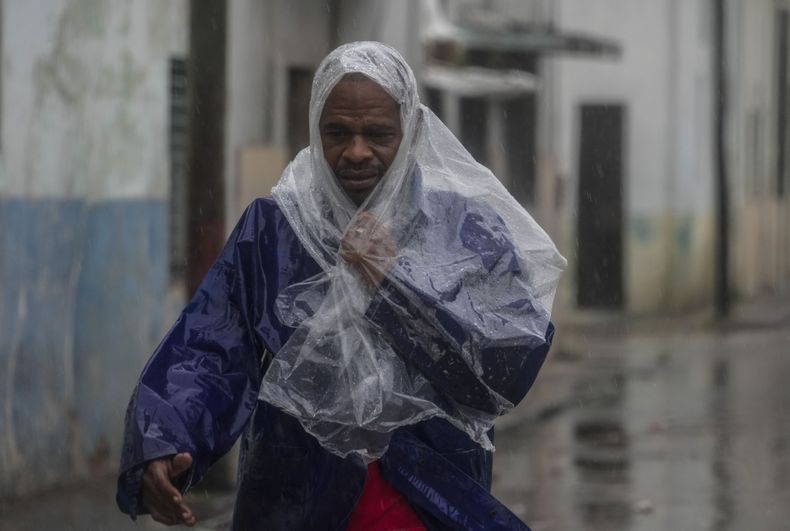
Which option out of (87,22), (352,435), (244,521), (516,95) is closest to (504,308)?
(352,435)

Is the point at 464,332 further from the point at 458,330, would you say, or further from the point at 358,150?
the point at 358,150

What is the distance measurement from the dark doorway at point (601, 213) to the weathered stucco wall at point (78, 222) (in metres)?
14.2

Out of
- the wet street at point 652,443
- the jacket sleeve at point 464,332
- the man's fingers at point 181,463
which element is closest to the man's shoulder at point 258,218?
the jacket sleeve at point 464,332

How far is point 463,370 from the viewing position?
3.37m

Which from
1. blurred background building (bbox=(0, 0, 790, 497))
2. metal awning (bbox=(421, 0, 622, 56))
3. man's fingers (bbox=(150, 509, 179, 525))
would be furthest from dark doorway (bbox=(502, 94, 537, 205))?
man's fingers (bbox=(150, 509, 179, 525))

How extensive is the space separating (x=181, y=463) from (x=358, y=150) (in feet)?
2.30

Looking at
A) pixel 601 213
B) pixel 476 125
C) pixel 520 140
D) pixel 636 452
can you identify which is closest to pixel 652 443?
pixel 636 452

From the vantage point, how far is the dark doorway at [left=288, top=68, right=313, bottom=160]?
13742 mm

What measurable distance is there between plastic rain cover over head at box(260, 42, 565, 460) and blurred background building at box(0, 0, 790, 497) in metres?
5.37

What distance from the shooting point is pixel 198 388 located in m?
3.33

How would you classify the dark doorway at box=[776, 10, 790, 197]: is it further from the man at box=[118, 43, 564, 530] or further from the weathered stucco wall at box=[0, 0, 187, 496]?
the man at box=[118, 43, 564, 530]

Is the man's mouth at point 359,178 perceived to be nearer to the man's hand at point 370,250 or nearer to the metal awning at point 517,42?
the man's hand at point 370,250

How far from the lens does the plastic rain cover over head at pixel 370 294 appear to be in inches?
132

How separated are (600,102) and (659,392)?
1029 cm
